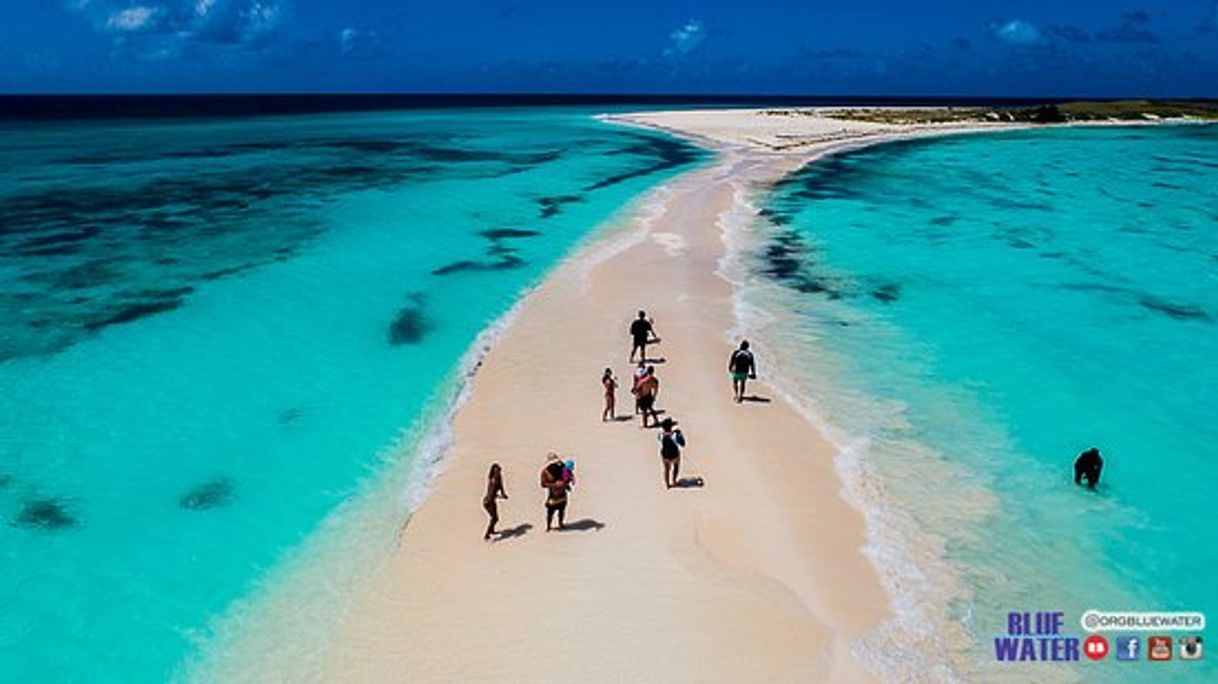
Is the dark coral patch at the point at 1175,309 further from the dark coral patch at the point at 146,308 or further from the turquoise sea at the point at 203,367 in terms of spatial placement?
the dark coral patch at the point at 146,308

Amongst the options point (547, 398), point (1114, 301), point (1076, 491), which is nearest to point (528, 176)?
point (1114, 301)

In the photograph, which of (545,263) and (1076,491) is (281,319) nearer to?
(545,263)

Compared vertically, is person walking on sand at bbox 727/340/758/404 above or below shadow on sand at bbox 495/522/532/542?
above

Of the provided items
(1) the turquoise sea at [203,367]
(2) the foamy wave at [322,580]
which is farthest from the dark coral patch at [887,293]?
(2) the foamy wave at [322,580]

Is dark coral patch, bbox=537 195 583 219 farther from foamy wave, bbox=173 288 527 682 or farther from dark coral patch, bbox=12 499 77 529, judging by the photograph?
dark coral patch, bbox=12 499 77 529

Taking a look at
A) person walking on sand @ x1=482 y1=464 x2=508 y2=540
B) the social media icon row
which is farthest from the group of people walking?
the social media icon row

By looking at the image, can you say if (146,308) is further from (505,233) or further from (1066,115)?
(1066,115)
